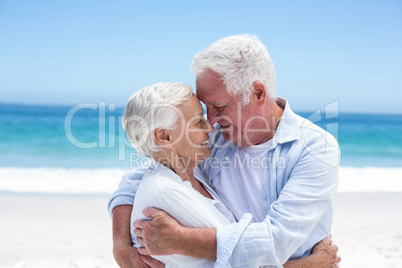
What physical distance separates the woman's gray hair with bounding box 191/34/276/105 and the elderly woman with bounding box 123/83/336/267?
169 mm

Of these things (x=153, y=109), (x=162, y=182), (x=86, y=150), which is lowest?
(x=86, y=150)

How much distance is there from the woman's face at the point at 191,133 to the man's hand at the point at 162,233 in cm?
34

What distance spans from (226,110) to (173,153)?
Answer: 35 cm

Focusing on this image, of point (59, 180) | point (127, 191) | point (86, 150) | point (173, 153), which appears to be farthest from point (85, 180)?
point (173, 153)

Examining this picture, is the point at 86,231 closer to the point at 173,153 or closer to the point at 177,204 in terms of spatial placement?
the point at 173,153

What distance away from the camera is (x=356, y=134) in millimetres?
18797

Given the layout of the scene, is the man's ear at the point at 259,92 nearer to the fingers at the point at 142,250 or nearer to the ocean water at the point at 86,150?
the fingers at the point at 142,250

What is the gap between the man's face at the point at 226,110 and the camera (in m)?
2.04

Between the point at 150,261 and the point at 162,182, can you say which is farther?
the point at 150,261

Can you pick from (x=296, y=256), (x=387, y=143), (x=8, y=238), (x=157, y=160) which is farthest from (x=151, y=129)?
(x=387, y=143)

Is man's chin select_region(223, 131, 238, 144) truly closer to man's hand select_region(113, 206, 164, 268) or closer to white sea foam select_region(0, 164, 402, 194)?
man's hand select_region(113, 206, 164, 268)

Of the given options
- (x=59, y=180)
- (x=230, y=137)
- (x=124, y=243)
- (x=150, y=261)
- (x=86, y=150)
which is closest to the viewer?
(x=150, y=261)

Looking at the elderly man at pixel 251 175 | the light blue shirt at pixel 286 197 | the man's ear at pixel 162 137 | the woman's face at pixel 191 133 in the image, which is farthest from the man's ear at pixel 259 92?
the man's ear at pixel 162 137

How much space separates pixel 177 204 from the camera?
1725mm
